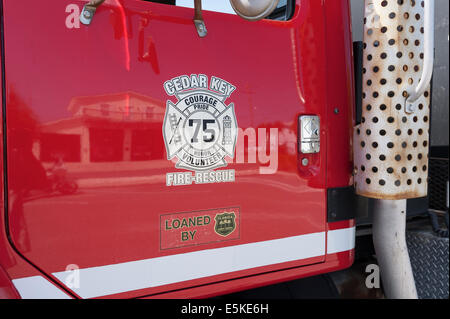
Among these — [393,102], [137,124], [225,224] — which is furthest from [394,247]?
[137,124]

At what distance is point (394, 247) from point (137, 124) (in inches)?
47.3

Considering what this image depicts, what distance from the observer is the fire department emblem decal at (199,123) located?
1.34 m

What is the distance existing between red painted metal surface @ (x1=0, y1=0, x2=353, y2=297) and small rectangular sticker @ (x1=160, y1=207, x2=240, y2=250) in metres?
0.02

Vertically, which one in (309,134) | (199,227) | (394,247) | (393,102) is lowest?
(394,247)

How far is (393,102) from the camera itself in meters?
1.57

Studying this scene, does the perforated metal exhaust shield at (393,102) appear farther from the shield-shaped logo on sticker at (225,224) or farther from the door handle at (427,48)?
the shield-shaped logo on sticker at (225,224)

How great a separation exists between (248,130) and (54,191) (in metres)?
0.69

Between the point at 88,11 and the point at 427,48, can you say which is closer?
the point at 88,11

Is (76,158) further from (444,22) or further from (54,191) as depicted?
(444,22)

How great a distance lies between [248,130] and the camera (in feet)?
4.84

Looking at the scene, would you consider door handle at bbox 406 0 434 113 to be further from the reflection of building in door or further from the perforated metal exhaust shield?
the reflection of building in door

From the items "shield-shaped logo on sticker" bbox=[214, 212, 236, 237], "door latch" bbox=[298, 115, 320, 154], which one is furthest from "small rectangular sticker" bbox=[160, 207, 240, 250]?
"door latch" bbox=[298, 115, 320, 154]

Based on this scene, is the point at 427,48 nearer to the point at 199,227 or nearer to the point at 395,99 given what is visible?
the point at 395,99

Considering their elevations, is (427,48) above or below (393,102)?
above
